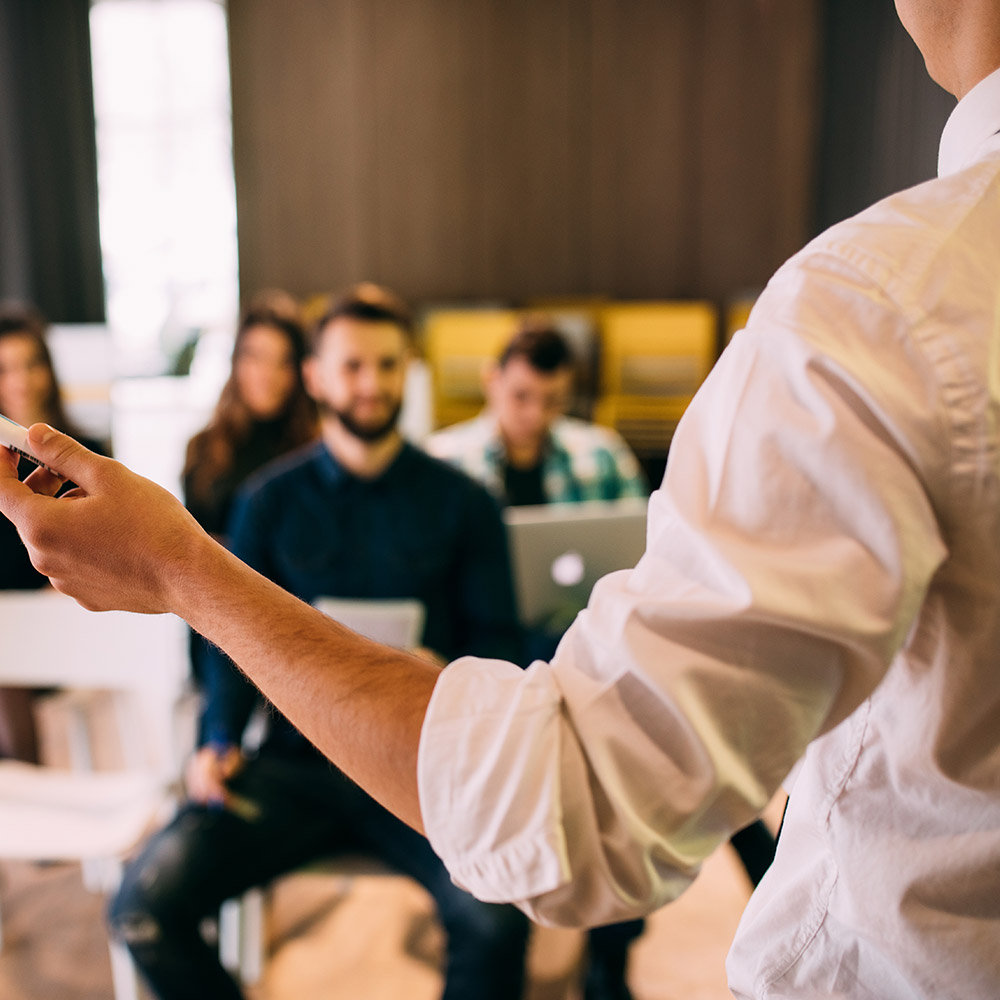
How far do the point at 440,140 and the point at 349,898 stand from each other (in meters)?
6.26

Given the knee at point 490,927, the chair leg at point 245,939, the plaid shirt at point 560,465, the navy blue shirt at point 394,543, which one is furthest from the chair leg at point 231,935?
the plaid shirt at point 560,465

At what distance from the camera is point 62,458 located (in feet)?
1.95

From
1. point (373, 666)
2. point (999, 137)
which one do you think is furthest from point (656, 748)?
point (999, 137)

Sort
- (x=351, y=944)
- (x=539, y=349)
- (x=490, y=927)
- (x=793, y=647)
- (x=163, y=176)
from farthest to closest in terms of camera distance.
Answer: (x=163, y=176), (x=539, y=349), (x=351, y=944), (x=490, y=927), (x=793, y=647)

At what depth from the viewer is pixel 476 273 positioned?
24.8 ft

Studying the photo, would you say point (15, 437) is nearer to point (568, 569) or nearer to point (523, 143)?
point (568, 569)

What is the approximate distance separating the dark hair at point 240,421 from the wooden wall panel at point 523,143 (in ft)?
14.2

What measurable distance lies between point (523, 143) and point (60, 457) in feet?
23.9

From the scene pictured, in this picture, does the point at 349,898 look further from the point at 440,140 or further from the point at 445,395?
the point at 440,140

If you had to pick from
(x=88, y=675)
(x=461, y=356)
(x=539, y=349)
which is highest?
(x=539, y=349)

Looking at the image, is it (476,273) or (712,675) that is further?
(476,273)

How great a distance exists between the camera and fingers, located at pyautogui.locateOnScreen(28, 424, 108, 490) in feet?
1.94

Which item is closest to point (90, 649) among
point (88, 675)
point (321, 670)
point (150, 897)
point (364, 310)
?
point (88, 675)

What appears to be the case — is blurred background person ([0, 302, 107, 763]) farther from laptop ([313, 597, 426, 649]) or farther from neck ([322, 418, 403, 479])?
laptop ([313, 597, 426, 649])
